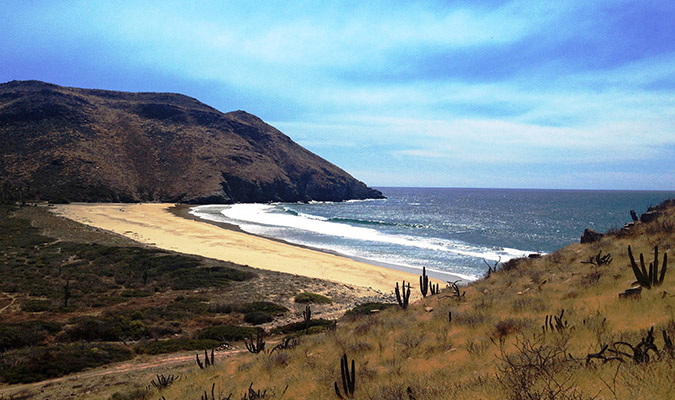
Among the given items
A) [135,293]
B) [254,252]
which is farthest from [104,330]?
[254,252]

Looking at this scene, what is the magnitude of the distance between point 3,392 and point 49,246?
24804 millimetres

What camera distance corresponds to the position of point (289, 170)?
14650 cm

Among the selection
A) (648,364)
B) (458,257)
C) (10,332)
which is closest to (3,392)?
(10,332)

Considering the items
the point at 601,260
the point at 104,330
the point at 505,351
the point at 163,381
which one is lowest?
the point at 104,330

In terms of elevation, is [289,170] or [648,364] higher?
[289,170]

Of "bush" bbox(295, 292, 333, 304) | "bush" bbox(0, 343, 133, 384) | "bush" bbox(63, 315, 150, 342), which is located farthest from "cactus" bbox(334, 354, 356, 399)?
"bush" bbox(295, 292, 333, 304)

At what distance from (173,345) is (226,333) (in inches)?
78.0

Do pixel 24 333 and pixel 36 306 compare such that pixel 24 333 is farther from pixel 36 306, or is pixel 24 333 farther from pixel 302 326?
pixel 302 326

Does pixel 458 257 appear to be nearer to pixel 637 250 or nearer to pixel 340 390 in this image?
pixel 637 250

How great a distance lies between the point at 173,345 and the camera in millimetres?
12258

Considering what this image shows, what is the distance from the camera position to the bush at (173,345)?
12.0 meters

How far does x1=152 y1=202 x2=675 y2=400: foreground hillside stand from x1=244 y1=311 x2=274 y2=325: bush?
4.99 meters

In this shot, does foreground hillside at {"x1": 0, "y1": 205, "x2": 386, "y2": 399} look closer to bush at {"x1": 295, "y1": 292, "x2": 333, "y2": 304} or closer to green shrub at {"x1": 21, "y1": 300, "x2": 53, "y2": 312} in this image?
green shrub at {"x1": 21, "y1": 300, "x2": 53, "y2": 312}

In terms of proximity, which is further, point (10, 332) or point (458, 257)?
point (458, 257)
